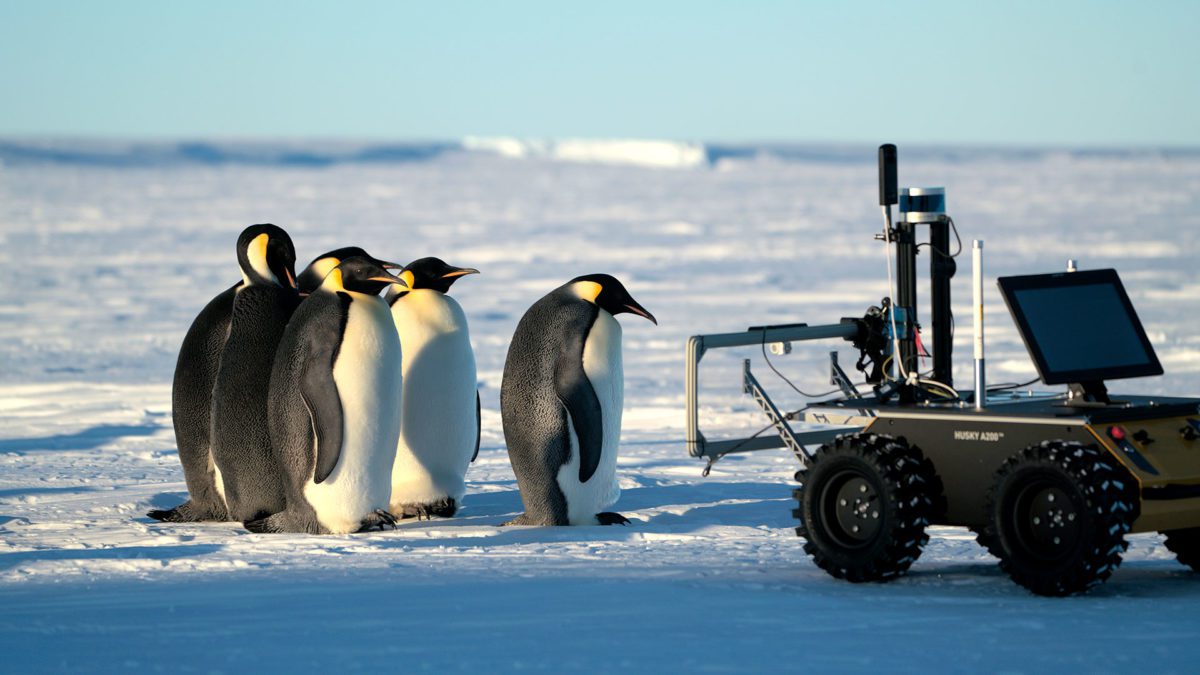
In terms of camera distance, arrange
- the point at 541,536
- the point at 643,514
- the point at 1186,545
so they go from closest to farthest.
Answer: the point at 1186,545, the point at 541,536, the point at 643,514

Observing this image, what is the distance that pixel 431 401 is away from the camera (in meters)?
7.14

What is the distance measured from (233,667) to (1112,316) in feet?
9.05

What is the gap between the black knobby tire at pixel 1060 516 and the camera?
178 inches

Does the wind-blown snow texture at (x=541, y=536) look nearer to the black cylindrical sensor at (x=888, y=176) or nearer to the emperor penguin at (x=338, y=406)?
the emperor penguin at (x=338, y=406)

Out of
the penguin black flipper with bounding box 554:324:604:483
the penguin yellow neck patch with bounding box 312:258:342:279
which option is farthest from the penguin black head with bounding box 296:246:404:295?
the penguin black flipper with bounding box 554:324:604:483

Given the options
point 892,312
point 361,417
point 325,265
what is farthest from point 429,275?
point 892,312

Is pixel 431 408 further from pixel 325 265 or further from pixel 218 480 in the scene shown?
pixel 218 480

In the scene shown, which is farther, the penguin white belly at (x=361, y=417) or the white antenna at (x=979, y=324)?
the penguin white belly at (x=361, y=417)

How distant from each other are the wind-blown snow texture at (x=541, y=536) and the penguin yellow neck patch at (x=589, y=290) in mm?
924

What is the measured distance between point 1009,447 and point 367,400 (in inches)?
105

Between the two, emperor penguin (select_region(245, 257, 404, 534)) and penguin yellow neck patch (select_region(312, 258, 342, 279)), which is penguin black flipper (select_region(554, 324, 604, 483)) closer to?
emperor penguin (select_region(245, 257, 404, 534))

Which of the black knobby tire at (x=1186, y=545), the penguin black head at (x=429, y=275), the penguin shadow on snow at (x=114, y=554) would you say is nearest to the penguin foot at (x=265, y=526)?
the penguin shadow on snow at (x=114, y=554)

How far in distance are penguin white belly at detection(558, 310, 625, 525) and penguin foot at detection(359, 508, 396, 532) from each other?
2.23ft

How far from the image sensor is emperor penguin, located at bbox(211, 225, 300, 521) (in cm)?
684
